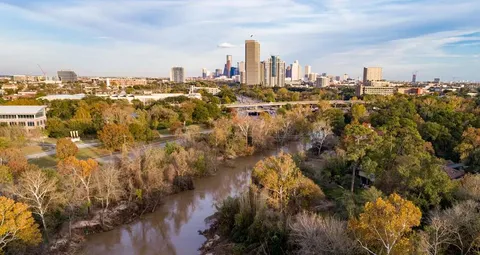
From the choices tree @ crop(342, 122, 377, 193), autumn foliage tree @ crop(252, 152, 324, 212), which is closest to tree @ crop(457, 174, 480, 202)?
tree @ crop(342, 122, 377, 193)

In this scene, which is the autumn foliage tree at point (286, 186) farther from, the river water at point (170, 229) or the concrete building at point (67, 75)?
the concrete building at point (67, 75)

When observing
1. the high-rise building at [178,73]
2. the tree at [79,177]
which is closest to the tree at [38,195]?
the tree at [79,177]

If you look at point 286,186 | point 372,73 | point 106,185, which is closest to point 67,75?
point 372,73

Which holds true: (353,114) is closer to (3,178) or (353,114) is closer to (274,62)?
(3,178)

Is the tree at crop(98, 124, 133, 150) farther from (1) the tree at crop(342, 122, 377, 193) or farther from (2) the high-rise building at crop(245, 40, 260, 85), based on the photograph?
(2) the high-rise building at crop(245, 40, 260, 85)

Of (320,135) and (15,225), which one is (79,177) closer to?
(15,225)

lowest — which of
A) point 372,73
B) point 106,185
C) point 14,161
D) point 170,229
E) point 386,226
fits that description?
point 170,229

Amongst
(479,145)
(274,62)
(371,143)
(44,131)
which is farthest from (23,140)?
(274,62)
